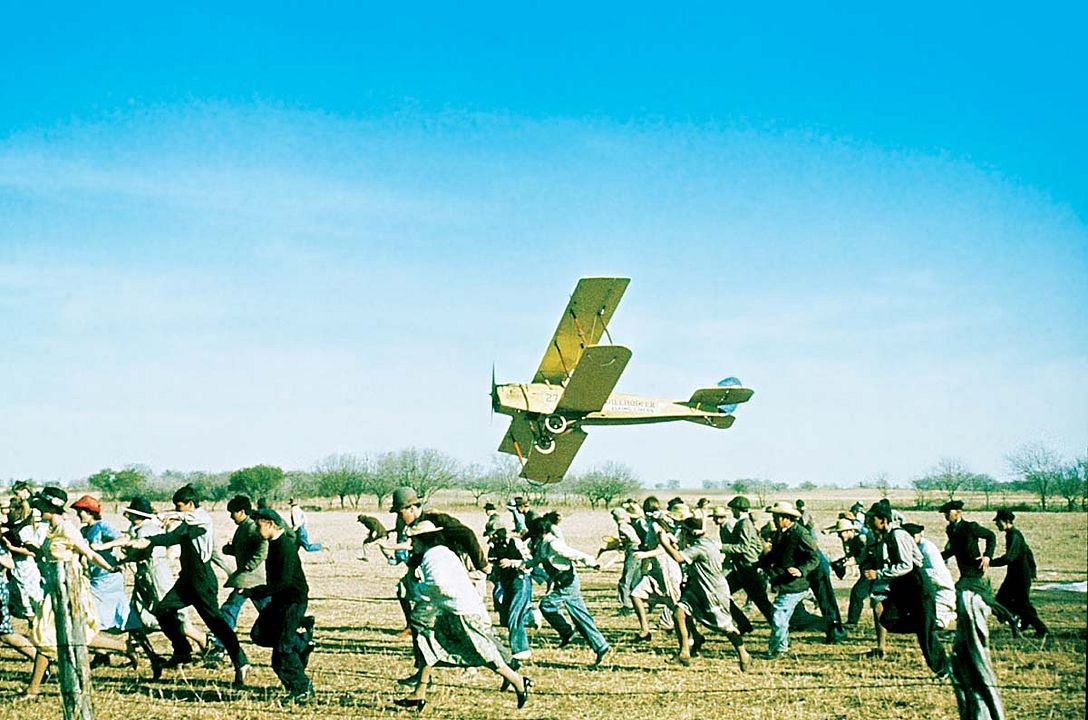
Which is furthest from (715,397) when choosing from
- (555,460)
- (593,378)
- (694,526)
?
(694,526)

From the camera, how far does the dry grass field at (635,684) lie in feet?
23.2

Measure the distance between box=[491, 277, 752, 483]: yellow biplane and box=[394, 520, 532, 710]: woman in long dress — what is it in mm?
10747

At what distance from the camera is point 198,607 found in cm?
786

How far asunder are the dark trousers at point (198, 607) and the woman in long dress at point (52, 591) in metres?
0.52

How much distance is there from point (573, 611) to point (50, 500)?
513 centimetres

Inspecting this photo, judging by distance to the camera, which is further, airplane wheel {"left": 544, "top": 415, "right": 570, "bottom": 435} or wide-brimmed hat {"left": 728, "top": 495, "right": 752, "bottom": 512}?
airplane wheel {"left": 544, "top": 415, "right": 570, "bottom": 435}

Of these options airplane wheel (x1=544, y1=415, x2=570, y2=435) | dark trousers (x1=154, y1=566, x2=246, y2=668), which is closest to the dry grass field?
dark trousers (x1=154, y1=566, x2=246, y2=668)

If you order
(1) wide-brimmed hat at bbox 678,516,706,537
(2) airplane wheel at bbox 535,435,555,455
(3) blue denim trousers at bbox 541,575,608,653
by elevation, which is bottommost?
(3) blue denim trousers at bbox 541,575,608,653

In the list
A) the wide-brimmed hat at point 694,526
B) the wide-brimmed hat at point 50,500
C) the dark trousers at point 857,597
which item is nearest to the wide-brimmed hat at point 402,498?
the wide-brimmed hat at point 50,500

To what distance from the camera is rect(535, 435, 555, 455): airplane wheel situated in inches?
851

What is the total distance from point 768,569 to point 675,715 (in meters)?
3.37

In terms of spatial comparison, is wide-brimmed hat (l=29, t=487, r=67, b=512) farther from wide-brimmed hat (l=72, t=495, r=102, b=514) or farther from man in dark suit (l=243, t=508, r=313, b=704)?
man in dark suit (l=243, t=508, r=313, b=704)

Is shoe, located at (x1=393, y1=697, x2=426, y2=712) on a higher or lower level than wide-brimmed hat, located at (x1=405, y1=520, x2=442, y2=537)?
lower

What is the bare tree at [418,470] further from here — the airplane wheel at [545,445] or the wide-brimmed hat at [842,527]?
the wide-brimmed hat at [842,527]
